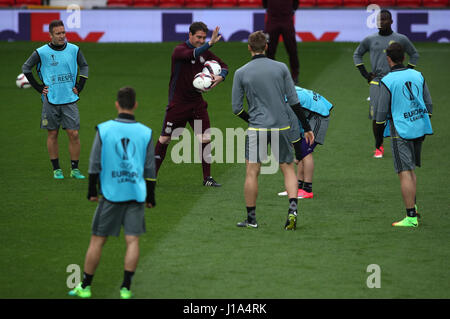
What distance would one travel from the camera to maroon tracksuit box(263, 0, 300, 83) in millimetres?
17641

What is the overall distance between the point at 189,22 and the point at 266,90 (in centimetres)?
1790

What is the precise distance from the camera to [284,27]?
1775 cm

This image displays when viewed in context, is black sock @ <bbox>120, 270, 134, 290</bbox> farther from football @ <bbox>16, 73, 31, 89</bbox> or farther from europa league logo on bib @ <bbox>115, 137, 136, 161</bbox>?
football @ <bbox>16, 73, 31, 89</bbox>

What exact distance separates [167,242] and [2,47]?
61.9 ft

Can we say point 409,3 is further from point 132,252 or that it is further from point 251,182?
point 132,252

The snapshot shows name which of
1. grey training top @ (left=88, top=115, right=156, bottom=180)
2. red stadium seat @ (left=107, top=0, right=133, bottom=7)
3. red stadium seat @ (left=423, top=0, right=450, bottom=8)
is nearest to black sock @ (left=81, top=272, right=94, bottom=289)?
grey training top @ (left=88, top=115, right=156, bottom=180)

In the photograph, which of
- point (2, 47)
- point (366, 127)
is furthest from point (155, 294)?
point (2, 47)

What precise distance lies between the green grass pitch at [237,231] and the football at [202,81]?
143cm

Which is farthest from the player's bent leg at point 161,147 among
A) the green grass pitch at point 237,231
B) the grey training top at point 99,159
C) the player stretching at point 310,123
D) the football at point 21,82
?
the football at point 21,82

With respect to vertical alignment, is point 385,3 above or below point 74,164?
above

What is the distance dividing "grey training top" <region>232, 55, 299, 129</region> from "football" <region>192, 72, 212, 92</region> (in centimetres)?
183

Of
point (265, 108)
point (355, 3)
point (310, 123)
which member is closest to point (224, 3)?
point (355, 3)

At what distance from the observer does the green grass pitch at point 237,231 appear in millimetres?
6750
